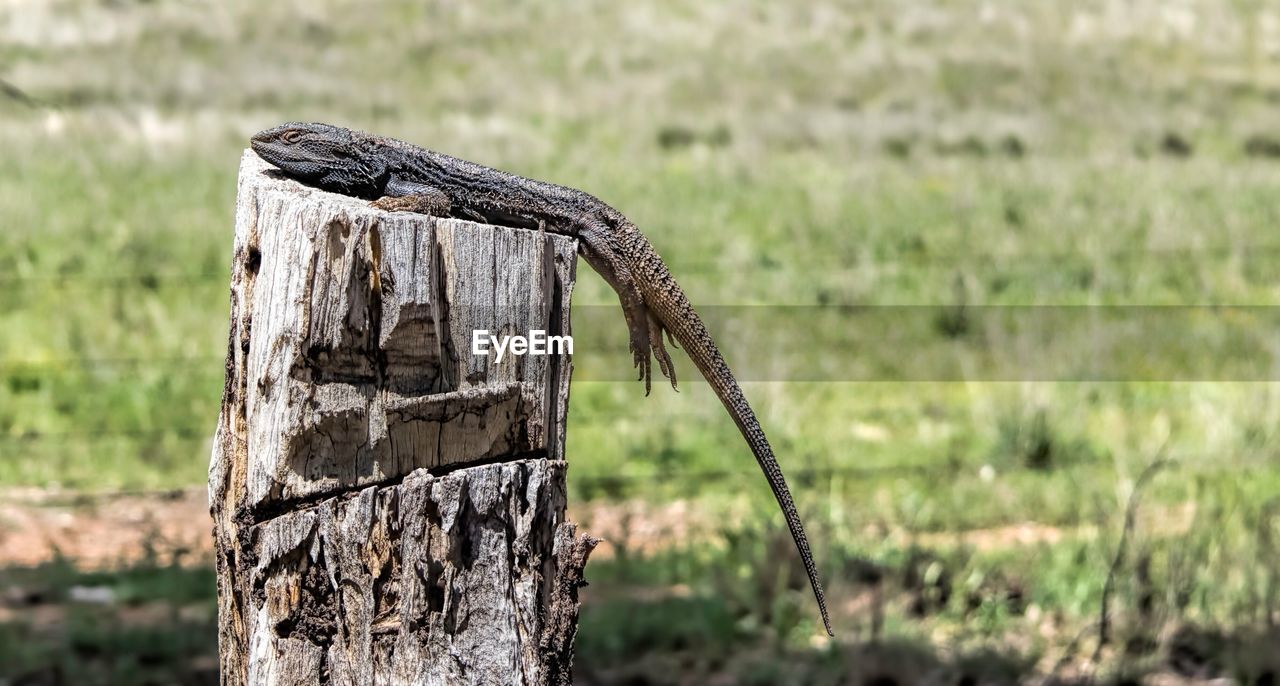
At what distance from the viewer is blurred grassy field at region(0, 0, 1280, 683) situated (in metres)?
4.91

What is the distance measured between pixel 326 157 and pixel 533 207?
15.8 inches

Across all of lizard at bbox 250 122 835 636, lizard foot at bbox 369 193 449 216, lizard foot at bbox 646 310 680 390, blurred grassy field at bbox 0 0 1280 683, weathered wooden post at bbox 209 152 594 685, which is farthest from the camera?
blurred grassy field at bbox 0 0 1280 683

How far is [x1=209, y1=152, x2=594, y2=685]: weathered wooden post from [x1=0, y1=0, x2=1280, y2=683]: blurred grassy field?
96.0 inches

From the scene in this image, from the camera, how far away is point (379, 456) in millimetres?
2074

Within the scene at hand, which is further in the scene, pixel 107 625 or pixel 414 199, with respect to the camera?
pixel 107 625

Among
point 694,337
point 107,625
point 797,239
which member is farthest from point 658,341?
point 797,239

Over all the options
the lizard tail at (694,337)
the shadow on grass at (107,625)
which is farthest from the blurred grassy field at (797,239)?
the lizard tail at (694,337)

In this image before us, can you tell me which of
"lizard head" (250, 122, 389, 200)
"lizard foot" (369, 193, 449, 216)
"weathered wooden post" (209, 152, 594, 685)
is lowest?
"weathered wooden post" (209, 152, 594, 685)

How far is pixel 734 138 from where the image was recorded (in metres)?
12.5

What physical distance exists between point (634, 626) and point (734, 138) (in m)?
8.44

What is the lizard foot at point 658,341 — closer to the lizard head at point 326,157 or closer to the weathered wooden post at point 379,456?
the weathered wooden post at point 379,456

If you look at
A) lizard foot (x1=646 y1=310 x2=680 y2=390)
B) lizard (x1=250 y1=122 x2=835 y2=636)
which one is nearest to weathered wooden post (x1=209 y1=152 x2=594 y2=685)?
lizard (x1=250 y1=122 x2=835 y2=636)

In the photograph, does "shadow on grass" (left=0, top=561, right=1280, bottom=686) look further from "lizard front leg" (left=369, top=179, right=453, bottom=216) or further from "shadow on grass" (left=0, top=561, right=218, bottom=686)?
"lizard front leg" (left=369, top=179, right=453, bottom=216)

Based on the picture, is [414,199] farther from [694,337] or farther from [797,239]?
[797,239]
